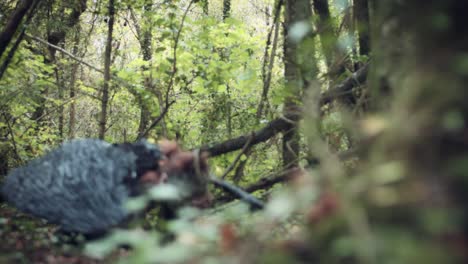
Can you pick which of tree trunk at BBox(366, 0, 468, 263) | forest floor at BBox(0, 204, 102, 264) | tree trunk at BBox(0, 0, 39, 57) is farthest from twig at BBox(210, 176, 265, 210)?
tree trunk at BBox(0, 0, 39, 57)

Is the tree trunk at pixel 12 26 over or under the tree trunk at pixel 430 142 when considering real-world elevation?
over

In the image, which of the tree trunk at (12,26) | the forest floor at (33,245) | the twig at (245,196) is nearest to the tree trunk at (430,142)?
the twig at (245,196)

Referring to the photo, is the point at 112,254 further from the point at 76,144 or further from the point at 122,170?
the point at 76,144

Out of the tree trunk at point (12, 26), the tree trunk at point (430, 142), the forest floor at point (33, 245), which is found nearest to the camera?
the tree trunk at point (430, 142)

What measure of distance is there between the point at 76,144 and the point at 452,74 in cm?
228

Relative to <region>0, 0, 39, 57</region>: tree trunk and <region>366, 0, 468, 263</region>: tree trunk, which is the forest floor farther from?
<region>366, 0, 468, 263</region>: tree trunk

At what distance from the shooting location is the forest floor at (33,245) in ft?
6.84

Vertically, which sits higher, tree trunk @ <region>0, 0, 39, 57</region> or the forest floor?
tree trunk @ <region>0, 0, 39, 57</region>

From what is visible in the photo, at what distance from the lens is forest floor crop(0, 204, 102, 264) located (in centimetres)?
208

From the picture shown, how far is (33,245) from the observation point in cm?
238

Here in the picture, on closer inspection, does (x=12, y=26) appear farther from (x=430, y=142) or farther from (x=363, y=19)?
(x=363, y=19)

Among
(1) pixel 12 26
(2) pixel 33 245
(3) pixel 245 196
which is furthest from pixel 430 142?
(1) pixel 12 26

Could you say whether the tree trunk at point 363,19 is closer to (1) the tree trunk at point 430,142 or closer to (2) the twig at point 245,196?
(2) the twig at point 245,196

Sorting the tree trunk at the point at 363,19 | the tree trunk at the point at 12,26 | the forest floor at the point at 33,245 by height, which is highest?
the tree trunk at the point at 363,19
